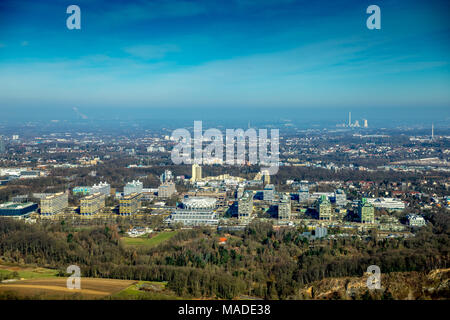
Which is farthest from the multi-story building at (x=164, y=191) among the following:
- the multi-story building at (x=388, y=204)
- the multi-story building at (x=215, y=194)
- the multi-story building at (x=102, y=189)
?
the multi-story building at (x=388, y=204)

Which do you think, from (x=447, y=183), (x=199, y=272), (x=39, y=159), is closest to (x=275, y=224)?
(x=199, y=272)

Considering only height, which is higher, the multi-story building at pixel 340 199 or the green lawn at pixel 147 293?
the multi-story building at pixel 340 199

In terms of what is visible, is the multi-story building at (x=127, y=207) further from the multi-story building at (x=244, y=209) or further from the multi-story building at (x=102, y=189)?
the multi-story building at (x=244, y=209)

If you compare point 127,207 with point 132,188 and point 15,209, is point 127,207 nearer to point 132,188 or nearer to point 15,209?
point 132,188

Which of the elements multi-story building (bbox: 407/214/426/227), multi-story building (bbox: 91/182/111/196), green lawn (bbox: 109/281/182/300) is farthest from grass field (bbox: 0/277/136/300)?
multi-story building (bbox: 91/182/111/196)

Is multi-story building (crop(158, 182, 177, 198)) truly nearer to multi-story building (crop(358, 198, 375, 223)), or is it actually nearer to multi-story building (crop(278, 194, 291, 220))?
multi-story building (crop(278, 194, 291, 220))

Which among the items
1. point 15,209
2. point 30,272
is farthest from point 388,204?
point 15,209

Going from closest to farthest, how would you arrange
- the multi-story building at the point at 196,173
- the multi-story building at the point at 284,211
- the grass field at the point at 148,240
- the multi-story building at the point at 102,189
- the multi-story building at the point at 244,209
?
the grass field at the point at 148,240 → the multi-story building at the point at 284,211 → the multi-story building at the point at 244,209 → the multi-story building at the point at 102,189 → the multi-story building at the point at 196,173
